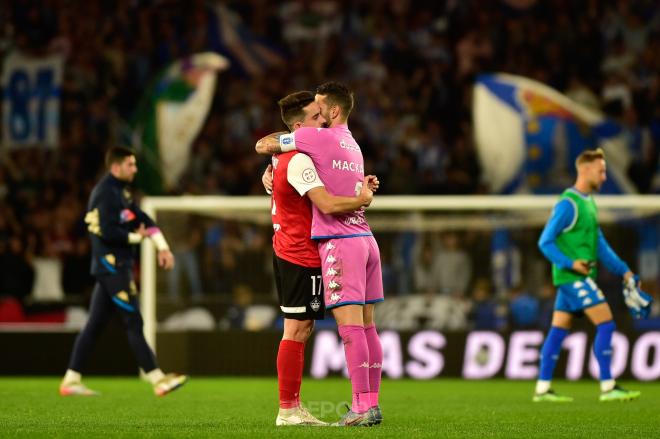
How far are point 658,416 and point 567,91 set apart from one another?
11.7 metres

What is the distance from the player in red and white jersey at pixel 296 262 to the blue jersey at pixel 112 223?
11.8ft

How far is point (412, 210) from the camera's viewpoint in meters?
15.5

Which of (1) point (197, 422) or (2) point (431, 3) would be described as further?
(2) point (431, 3)

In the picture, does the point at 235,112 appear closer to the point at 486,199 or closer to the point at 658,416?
the point at 486,199

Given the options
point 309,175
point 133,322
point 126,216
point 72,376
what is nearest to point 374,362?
point 309,175

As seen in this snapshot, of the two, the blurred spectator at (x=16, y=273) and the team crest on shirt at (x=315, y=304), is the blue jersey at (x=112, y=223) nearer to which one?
the team crest on shirt at (x=315, y=304)

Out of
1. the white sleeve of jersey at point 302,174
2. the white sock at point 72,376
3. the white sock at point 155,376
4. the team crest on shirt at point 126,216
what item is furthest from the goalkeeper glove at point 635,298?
the white sock at point 72,376

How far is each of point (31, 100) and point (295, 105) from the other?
1309 centimetres

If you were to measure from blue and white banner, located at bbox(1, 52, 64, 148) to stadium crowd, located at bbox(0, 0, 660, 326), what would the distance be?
0.28 m

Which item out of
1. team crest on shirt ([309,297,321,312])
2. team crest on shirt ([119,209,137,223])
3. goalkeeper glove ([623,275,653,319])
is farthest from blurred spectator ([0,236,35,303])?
team crest on shirt ([309,297,321,312])

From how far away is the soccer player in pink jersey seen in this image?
7641 millimetres

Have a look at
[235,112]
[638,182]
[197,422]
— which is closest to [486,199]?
[638,182]

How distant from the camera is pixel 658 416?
350 inches

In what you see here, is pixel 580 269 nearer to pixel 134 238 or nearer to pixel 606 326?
pixel 606 326
